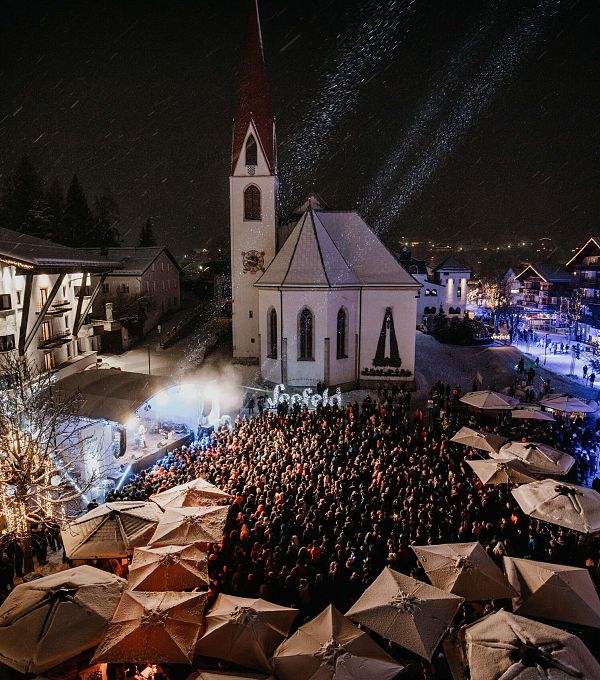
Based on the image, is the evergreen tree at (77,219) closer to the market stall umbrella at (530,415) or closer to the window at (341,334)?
the window at (341,334)

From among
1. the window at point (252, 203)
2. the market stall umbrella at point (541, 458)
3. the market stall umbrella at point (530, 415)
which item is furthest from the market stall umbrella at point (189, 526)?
the window at point (252, 203)

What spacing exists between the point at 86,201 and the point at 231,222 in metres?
33.1

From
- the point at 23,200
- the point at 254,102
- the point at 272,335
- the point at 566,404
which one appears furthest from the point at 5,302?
the point at 23,200

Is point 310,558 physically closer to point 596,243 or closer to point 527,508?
point 527,508

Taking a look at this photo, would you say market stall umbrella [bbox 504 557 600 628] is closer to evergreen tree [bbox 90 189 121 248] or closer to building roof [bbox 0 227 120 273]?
building roof [bbox 0 227 120 273]

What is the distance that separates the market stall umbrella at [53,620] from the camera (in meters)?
6.89

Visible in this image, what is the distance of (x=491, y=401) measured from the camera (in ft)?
64.4

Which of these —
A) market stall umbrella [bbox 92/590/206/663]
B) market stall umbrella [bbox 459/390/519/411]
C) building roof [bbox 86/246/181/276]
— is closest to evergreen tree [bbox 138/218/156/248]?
building roof [bbox 86/246/181/276]

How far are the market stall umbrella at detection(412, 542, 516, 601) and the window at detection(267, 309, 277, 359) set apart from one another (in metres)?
20.0

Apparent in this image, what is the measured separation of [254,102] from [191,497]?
26.4m

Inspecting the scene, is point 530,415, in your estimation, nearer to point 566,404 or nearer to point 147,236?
point 566,404

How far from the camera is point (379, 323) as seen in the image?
2833 centimetres

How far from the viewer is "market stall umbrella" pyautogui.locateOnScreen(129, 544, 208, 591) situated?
868cm

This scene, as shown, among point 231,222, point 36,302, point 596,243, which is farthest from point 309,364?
point 596,243
